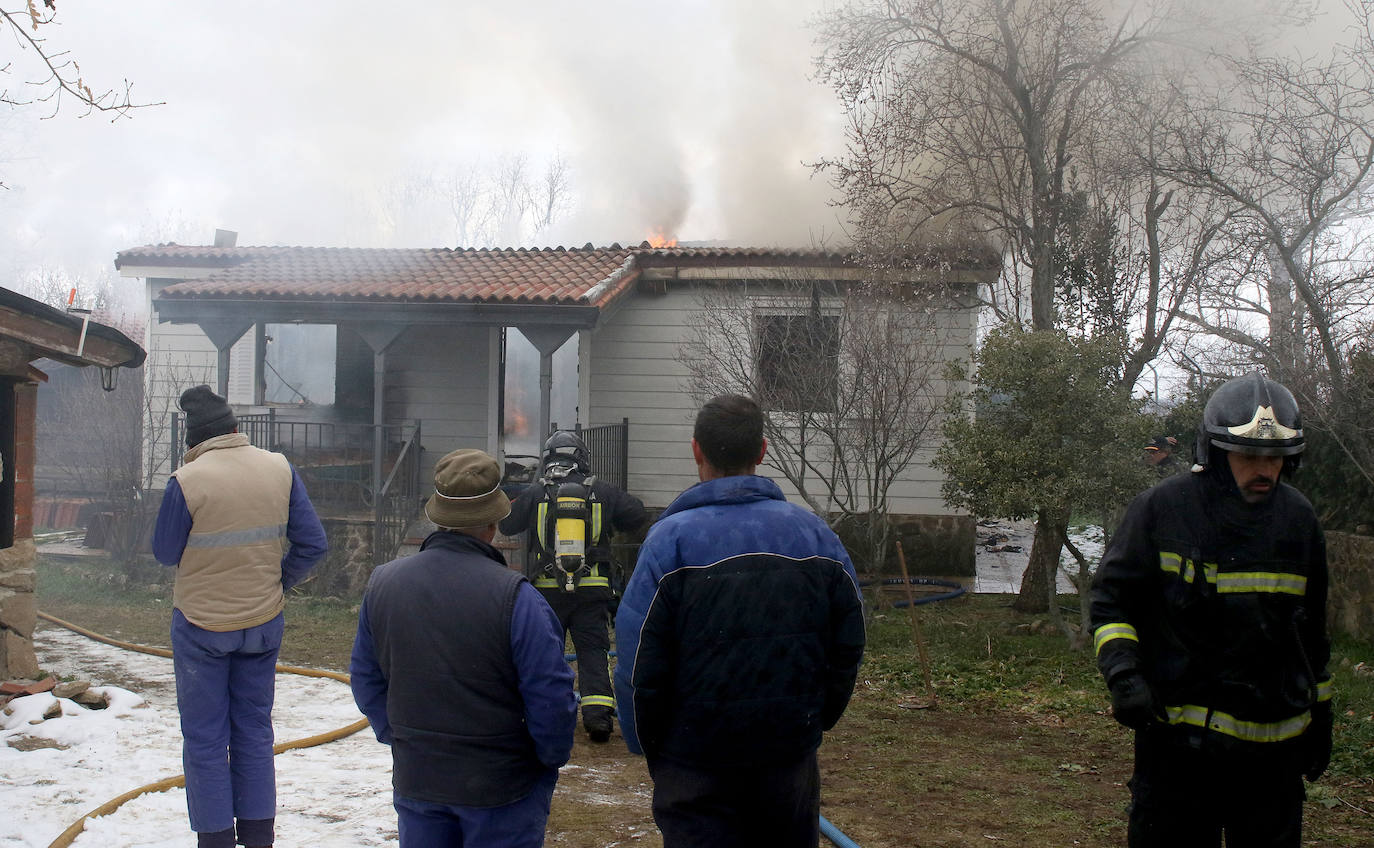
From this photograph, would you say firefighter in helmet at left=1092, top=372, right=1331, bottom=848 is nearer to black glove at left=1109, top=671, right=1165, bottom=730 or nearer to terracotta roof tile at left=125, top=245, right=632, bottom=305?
Result: black glove at left=1109, top=671, right=1165, bottom=730

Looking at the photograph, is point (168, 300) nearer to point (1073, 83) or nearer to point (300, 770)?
point (300, 770)

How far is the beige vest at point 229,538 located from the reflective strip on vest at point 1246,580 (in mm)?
3234

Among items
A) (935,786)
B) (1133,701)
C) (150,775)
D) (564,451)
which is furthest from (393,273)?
(1133,701)

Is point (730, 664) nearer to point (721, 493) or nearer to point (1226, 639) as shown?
point (721, 493)

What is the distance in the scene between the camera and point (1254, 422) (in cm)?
279

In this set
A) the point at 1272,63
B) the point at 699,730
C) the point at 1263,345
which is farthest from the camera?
the point at 1272,63

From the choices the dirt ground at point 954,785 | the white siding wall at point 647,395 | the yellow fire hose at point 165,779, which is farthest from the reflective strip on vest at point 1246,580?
the white siding wall at point 647,395

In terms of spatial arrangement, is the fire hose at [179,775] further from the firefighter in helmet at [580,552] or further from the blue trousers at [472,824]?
the blue trousers at [472,824]

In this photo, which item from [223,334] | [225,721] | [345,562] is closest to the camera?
[225,721]

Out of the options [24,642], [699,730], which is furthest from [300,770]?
[699,730]

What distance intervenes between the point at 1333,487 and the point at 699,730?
755 cm

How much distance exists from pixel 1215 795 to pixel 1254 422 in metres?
1.00

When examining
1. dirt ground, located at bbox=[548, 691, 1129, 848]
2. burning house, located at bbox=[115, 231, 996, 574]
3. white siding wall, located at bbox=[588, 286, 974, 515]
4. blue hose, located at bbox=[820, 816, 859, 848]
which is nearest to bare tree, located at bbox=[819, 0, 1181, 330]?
burning house, located at bbox=[115, 231, 996, 574]

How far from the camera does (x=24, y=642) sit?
6086 mm
